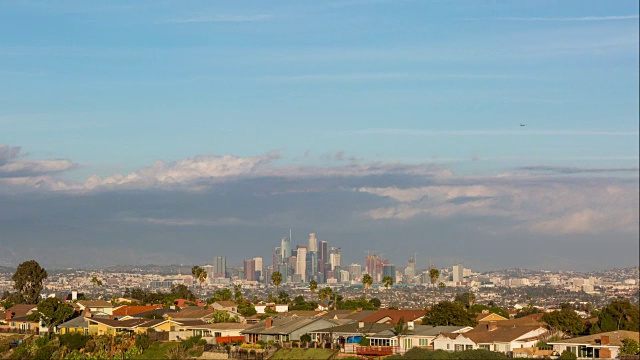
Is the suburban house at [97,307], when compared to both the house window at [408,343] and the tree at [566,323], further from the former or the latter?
the tree at [566,323]

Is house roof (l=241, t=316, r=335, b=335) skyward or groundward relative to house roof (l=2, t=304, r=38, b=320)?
groundward

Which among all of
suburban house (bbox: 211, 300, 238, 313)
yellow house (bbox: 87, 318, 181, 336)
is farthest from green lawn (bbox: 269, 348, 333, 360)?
suburban house (bbox: 211, 300, 238, 313)

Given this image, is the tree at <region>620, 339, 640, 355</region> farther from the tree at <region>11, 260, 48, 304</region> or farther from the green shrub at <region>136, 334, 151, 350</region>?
the tree at <region>11, 260, 48, 304</region>

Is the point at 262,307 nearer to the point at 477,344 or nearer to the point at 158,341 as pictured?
the point at 158,341

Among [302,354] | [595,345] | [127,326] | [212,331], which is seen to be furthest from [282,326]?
[595,345]

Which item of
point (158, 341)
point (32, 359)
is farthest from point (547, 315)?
point (32, 359)

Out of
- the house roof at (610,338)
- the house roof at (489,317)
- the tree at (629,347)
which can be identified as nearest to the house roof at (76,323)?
the house roof at (489,317)
